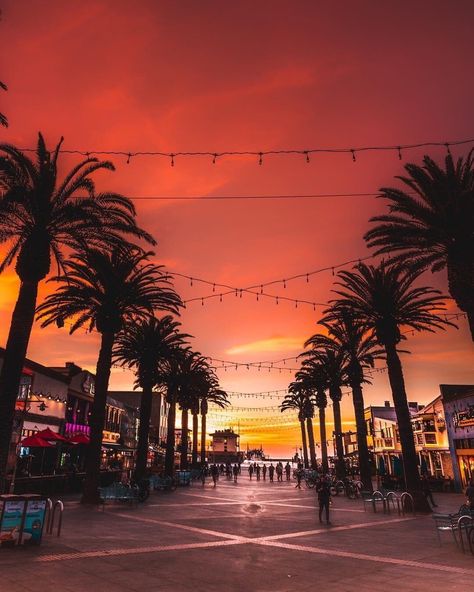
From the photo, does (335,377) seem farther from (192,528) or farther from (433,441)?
(192,528)

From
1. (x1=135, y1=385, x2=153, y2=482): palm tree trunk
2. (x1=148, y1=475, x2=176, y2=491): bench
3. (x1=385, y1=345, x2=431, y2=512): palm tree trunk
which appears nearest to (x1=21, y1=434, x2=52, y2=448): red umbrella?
(x1=135, y1=385, x2=153, y2=482): palm tree trunk

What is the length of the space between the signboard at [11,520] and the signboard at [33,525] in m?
0.15

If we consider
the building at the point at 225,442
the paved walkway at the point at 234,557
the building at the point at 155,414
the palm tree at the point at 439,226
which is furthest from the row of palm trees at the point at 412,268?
the building at the point at 225,442

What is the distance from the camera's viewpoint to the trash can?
34.5 feet

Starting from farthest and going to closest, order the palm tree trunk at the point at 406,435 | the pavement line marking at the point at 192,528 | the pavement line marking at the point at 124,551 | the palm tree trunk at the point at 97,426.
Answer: the palm tree trunk at the point at 406,435 → the palm tree trunk at the point at 97,426 → the pavement line marking at the point at 192,528 → the pavement line marking at the point at 124,551

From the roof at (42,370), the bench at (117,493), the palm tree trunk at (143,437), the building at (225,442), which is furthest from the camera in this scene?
the building at (225,442)

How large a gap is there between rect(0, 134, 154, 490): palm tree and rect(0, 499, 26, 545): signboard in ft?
13.4

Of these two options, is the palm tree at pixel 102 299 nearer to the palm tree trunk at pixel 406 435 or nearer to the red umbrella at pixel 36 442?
the red umbrella at pixel 36 442

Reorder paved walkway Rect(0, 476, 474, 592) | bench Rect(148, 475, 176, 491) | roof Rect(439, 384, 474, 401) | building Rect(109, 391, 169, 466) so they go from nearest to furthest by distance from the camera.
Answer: paved walkway Rect(0, 476, 474, 592) → bench Rect(148, 475, 176, 491) → roof Rect(439, 384, 474, 401) → building Rect(109, 391, 169, 466)

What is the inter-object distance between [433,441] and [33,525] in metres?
37.8

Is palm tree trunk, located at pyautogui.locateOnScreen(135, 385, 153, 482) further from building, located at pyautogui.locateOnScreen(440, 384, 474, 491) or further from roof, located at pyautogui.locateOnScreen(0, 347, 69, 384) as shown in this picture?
building, located at pyautogui.locateOnScreen(440, 384, 474, 491)

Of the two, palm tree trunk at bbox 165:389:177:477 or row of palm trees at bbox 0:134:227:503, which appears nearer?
row of palm trees at bbox 0:134:227:503

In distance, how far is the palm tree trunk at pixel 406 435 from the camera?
21.0m

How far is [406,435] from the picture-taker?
22531 mm
